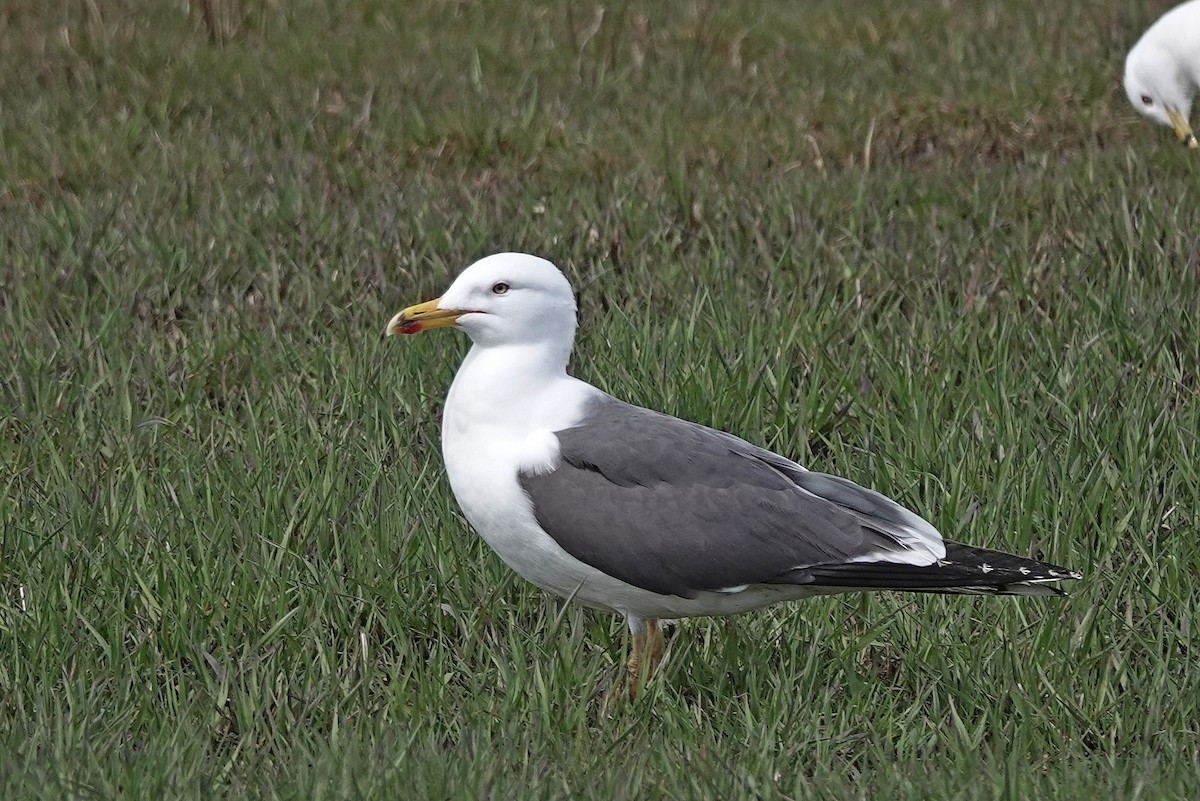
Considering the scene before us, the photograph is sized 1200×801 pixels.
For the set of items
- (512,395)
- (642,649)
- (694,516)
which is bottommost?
(642,649)

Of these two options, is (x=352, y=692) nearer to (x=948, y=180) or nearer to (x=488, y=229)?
(x=488, y=229)

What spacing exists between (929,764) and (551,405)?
1048 millimetres

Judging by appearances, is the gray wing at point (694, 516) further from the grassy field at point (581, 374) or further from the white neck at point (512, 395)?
the grassy field at point (581, 374)

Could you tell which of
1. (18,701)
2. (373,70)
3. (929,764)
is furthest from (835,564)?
(373,70)

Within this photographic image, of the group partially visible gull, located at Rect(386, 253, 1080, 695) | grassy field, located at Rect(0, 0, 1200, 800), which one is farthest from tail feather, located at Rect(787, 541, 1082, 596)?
grassy field, located at Rect(0, 0, 1200, 800)

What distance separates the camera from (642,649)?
352 cm

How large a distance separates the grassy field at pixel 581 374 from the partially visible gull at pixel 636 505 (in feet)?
0.63

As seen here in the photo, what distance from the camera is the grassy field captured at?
322 centimetres

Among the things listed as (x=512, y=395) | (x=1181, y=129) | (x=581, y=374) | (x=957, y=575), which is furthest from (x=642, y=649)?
(x=1181, y=129)

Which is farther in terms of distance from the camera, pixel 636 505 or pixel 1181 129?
pixel 1181 129

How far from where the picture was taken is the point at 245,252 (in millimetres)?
5812

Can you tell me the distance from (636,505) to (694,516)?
4.5 inches

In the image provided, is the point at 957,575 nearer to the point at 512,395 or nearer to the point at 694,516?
the point at 694,516

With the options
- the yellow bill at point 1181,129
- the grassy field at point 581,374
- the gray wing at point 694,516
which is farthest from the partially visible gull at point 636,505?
the yellow bill at point 1181,129
